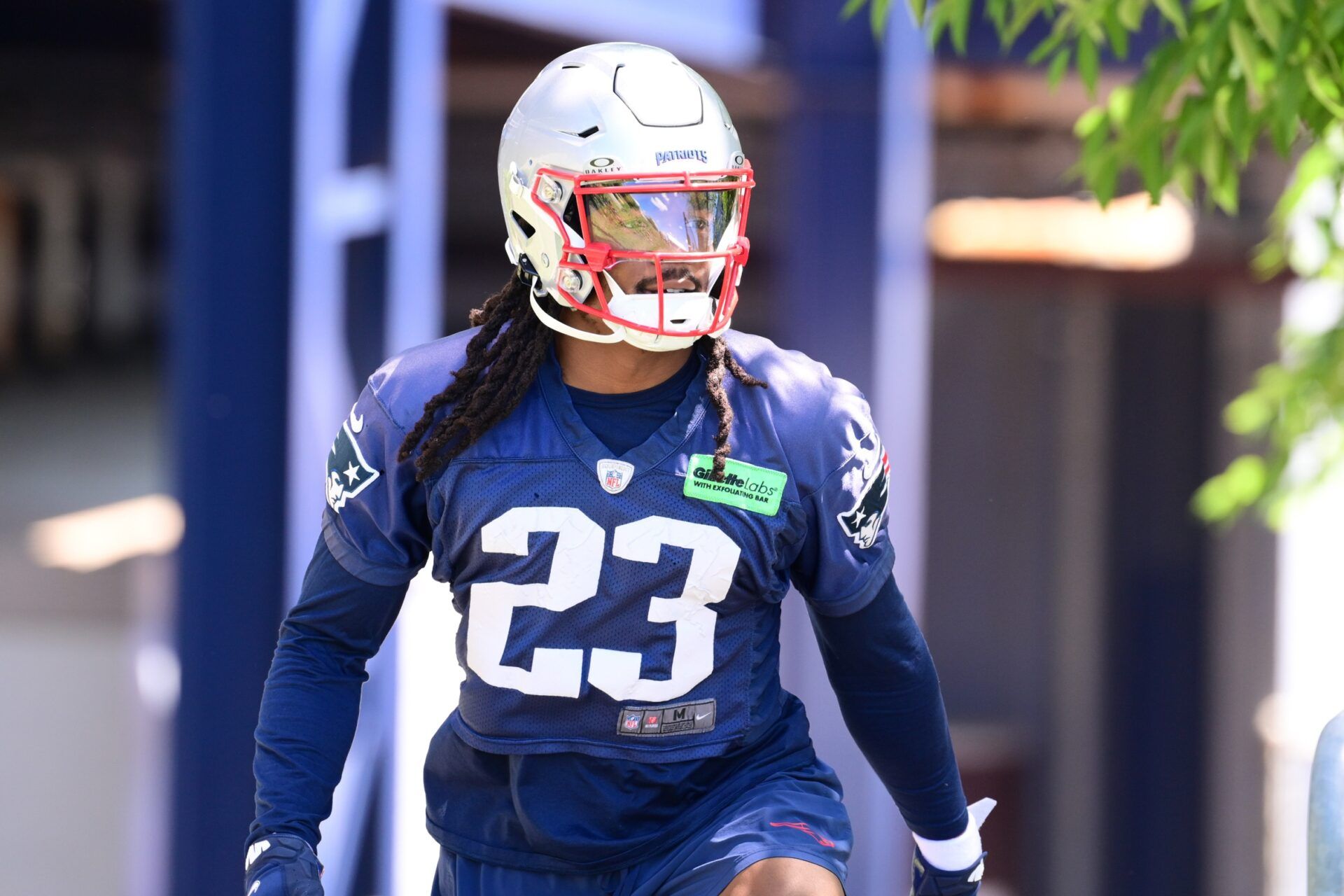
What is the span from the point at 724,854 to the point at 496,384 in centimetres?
69

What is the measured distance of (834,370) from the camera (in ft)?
18.0

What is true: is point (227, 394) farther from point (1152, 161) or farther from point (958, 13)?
point (1152, 161)

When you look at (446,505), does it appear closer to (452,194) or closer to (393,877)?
(393,877)

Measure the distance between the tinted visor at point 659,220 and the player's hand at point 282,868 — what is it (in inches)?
35.2

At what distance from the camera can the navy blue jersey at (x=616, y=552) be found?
2252 mm

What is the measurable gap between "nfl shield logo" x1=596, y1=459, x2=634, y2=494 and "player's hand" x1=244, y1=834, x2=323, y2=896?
61cm

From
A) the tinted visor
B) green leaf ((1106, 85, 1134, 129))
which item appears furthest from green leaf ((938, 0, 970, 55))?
the tinted visor

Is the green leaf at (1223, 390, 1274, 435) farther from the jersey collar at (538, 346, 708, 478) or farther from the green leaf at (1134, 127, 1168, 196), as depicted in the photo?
the jersey collar at (538, 346, 708, 478)

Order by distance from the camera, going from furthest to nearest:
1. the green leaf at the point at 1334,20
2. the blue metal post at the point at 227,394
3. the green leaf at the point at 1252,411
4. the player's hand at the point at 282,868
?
the green leaf at the point at 1252,411, the blue metal post at the point at 227,394, the green leaf at the point at 1334,20, the player's hand at the point at 282,868

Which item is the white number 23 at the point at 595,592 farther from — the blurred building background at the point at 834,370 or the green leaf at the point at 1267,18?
the blurred building background at the point at 834,370

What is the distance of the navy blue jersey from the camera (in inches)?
88.7

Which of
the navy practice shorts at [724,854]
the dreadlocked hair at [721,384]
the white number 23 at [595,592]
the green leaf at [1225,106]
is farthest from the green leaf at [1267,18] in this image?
the navy practice shorts at [724,854]

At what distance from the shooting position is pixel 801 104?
5.45m

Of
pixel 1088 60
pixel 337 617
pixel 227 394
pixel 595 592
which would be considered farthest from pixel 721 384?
pixel 227 394
